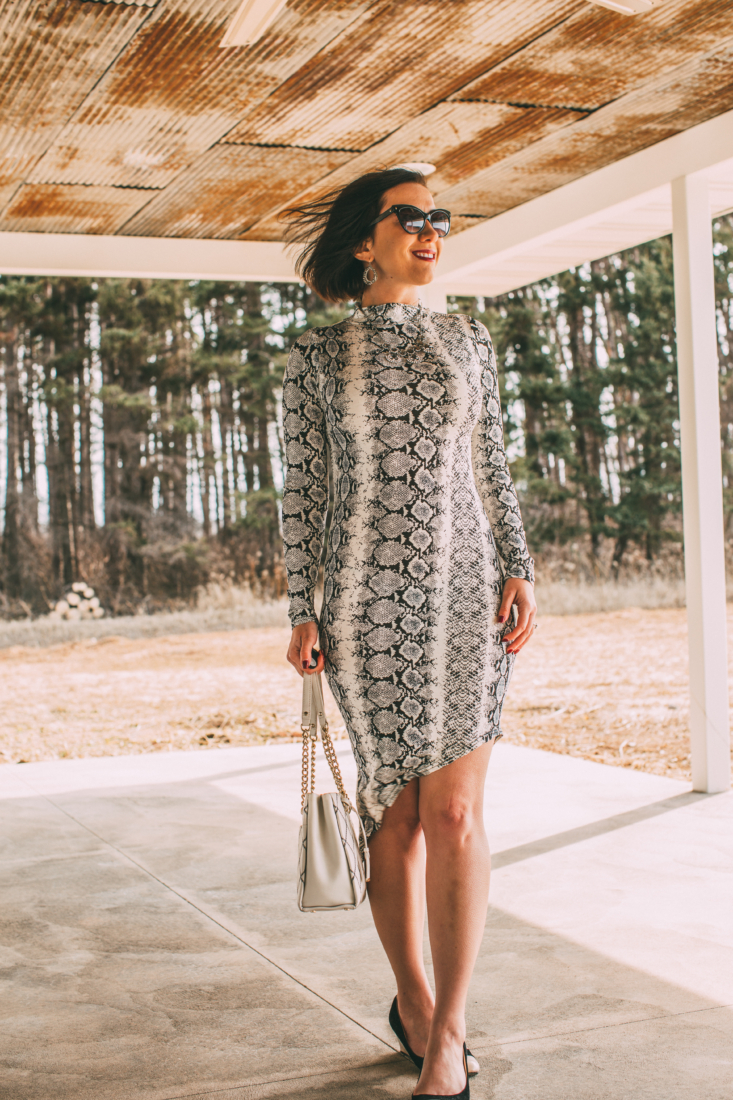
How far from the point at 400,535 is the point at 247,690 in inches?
347

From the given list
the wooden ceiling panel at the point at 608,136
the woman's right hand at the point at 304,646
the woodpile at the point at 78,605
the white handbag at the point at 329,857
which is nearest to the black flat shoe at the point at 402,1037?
the white handbag at the point at 329,857

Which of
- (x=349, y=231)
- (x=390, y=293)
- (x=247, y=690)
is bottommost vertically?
(x=247, y=690)

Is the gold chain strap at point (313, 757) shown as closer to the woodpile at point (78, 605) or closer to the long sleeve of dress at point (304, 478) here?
the long sleeve of dress at point (304, 478)

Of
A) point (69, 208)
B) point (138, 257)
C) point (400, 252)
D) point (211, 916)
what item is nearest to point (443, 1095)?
point (211, 916)

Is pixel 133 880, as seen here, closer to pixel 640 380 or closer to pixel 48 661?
pixel 48 661

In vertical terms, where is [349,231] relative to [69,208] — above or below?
below

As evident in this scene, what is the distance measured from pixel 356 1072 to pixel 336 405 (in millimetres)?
1323

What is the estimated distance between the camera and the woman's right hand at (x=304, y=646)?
2.23 metres

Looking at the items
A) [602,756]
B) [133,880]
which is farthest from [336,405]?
[602,756]

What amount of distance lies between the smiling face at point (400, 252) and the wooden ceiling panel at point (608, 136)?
1.90m

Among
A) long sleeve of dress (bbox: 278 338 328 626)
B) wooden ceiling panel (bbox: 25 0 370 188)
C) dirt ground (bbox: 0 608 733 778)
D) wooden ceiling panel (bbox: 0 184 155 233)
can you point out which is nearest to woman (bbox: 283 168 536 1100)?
long sleeve of dress (bbox: 278 338 328 626)

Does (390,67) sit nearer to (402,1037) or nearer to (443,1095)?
(402,1037)

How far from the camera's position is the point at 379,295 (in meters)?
2.34

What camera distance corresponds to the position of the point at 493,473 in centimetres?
234
